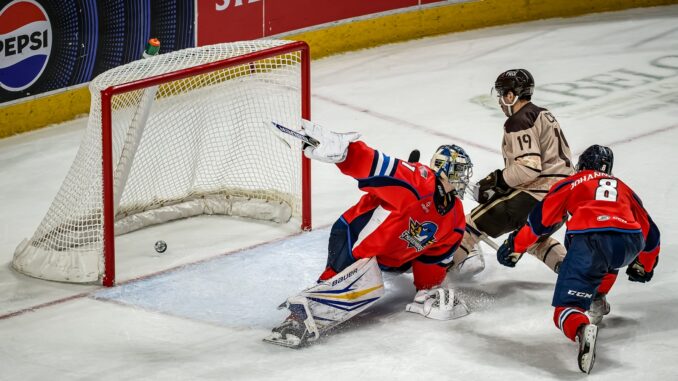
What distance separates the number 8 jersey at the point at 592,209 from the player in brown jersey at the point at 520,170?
30 cm

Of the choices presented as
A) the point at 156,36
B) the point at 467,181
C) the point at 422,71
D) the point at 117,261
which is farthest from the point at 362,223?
the point at 422,71

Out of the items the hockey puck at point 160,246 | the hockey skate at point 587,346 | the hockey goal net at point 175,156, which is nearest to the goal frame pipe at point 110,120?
the hockey goal net at point 175,156

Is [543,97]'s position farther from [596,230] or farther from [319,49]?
[596,230]

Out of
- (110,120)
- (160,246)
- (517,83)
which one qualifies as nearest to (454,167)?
(517,83)

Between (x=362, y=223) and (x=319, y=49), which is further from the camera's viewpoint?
(x=319, y=49)

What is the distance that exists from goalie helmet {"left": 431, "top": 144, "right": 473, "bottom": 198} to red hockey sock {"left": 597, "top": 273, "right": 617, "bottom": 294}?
2.14 ft

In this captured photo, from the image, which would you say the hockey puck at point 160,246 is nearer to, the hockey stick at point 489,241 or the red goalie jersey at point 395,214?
the red goalie jersey at point 395,214

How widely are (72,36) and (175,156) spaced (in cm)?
163

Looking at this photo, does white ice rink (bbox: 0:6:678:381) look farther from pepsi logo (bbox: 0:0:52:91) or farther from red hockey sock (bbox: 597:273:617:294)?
pepsi logo (bbox: 0:0:52:91)

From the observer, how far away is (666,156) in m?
7.14

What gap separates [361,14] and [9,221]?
3757 millimetres

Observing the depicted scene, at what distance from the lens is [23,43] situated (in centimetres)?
721

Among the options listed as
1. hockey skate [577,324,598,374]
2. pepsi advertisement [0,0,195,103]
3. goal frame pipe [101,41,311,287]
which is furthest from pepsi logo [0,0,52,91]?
hockey skate [577,324,598,374]

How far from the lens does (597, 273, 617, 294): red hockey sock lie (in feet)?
16.0
